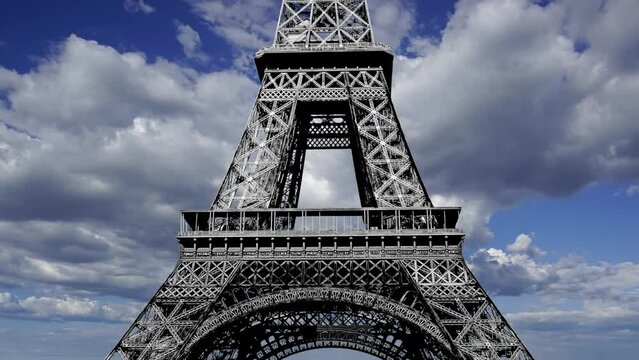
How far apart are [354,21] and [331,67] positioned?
4.00m

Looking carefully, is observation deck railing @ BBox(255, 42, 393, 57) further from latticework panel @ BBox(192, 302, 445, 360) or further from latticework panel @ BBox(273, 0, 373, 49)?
latticework panel @ BBox(192, 302, 445, 360)

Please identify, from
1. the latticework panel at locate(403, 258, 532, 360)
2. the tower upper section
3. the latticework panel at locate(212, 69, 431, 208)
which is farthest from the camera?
the tower upper section

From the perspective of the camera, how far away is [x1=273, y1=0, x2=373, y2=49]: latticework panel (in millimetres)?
42219

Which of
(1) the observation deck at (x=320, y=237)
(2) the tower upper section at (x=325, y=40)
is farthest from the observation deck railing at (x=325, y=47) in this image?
(1) the observation deck at (x=320, y=237)

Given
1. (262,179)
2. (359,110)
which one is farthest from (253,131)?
(359,110)

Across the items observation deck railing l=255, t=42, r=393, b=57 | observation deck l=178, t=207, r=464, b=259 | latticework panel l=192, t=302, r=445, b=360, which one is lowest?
latticework panel l=192, t=302, r=445, b=360

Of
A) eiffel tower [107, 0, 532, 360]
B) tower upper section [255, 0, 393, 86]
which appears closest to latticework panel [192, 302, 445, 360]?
eiffel tower [107, 0, 532, 360]

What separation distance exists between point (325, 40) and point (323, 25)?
2.10 m

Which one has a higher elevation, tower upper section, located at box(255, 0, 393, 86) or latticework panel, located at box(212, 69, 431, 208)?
tower upper section, located at box(255, 0, 393, 86)

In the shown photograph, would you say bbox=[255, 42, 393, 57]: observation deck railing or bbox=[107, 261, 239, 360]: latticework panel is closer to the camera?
→ bbox=[107, 261, 239, 360]: latticework panel

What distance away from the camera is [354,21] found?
43750 mm

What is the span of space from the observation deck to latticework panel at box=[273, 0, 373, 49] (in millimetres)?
11865

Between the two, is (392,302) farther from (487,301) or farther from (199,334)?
(199,334)

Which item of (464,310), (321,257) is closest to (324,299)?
(321,257)
